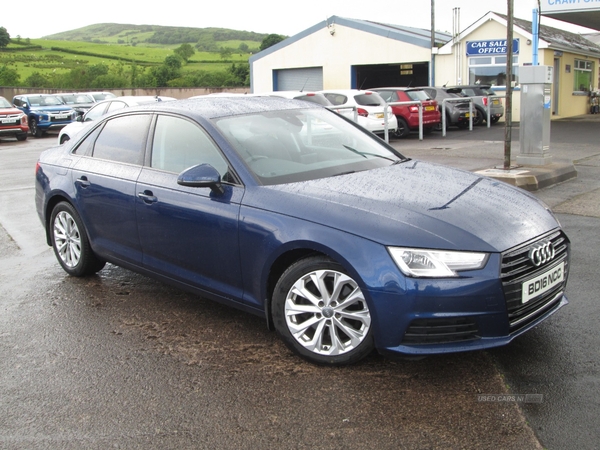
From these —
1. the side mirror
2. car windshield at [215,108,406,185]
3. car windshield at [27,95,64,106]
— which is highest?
car windshield at [27,95,64,106]

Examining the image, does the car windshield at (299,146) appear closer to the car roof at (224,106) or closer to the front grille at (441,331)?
the car roof at (224,106)

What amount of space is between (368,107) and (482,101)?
24.1 feet

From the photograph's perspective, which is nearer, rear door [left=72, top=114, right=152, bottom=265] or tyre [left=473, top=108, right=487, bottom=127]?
rear door [left=72, top=114, right=152, bottom=265]

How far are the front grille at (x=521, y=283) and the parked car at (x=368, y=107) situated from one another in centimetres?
1452

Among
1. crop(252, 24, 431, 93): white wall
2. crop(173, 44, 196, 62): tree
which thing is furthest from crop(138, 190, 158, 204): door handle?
crop(173, 44, 196, 62): tree

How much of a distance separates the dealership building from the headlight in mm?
20820

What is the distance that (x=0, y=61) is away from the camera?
71312 millimetres

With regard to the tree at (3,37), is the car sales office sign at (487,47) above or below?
below

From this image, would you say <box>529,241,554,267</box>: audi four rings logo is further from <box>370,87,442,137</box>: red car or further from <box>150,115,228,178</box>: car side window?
<box>370,87,442,137</box>: red car

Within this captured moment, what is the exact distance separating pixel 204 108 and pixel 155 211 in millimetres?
854

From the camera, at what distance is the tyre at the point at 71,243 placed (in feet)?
19.1

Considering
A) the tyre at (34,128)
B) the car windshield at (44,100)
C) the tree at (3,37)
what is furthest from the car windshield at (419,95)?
Answer: the tree at (3,37)

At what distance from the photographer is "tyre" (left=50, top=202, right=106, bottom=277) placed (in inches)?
229

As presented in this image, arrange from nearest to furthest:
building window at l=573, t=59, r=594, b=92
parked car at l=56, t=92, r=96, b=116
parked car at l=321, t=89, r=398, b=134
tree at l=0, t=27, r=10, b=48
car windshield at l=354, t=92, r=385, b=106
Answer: parked car at l=321, t=89, r=398, b=134 < car windshield at l=354, t=92, r=385, b=106 < parked car at l=56, t=92, r=96, b=116 < building window at l=573, t=59, r=594, b=92 < tree at l=0, t=27, r=10, b=48
